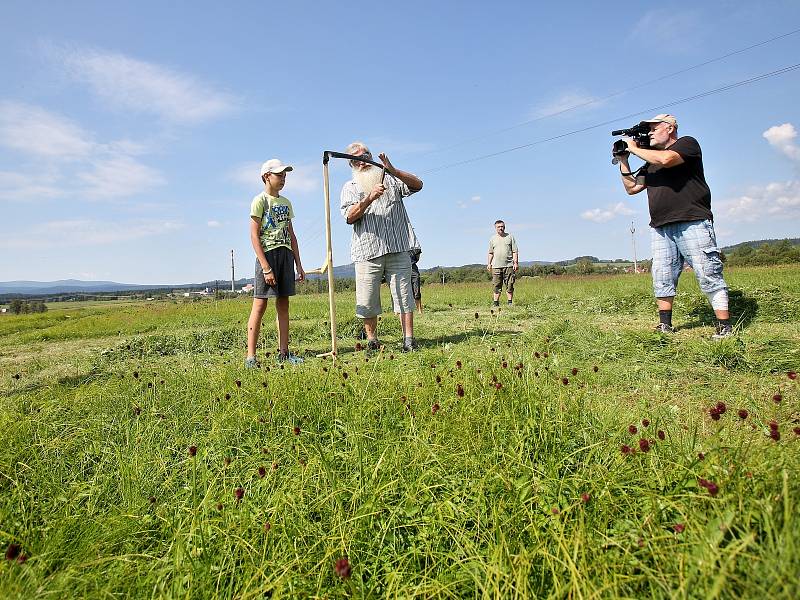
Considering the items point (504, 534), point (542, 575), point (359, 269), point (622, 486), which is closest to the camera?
point (542, 575)

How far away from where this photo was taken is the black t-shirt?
15.7 feet

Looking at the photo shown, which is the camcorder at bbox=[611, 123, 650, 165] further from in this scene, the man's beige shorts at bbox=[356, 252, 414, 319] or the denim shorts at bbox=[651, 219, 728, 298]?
the man's beige shorts at bbox=[356, 252, 414, 319]

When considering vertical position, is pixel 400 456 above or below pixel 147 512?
above

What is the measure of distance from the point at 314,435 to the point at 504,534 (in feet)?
3.77

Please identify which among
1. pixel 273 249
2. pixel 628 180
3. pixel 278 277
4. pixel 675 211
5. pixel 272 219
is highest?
pixel 628 180

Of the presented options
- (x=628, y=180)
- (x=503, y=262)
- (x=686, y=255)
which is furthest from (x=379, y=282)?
(x=503, y=262)

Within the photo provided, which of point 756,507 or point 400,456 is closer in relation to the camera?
point 756,507

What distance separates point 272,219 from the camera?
5055mm

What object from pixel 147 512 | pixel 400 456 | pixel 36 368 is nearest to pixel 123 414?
pixel 147 512

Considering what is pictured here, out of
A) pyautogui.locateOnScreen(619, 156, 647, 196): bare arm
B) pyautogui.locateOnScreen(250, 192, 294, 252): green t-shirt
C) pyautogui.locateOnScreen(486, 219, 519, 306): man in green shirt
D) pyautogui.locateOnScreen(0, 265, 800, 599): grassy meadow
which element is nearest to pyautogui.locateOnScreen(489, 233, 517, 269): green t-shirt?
pyautogui.locateOnScreen(486, 219, 519, 306): man in green shirt

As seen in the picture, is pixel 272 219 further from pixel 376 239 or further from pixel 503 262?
pixel 503 262

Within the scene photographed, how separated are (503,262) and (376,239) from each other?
251 inches

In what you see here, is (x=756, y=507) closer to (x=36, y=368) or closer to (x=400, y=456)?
(x=400, y=456)

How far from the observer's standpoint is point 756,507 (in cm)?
122
